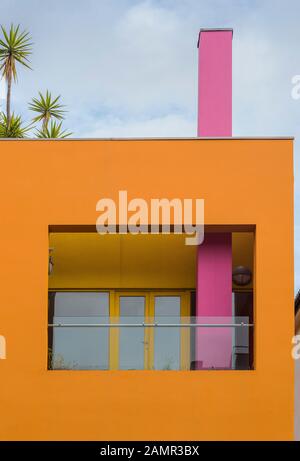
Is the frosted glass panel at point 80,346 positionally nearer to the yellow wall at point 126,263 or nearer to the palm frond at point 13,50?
the yellow wall at point 126,263

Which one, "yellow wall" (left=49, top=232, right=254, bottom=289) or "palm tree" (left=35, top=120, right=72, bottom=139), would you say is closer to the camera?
"yellow wall" (left=49, top=232, right=254, bottom=289)

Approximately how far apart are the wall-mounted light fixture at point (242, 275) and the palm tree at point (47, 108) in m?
16.6

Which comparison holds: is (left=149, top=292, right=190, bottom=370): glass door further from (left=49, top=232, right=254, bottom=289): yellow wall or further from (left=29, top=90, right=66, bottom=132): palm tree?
(left=29, top=90, right=66, bottom=132): palm tree

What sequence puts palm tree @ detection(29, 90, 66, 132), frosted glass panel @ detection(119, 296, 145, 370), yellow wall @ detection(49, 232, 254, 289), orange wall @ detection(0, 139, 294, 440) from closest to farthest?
1. orange wall @ detection(0, 139, 294, 440)
2. frosted glass panel @ detection(119, 296, 145, 370)
3. yellow wall @ detection(49, 232, 254, 289)
4. palm tree @ detection(29, 90, 66, 132)

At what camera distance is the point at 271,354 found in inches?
482

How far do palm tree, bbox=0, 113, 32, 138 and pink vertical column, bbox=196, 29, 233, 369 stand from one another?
15061mm

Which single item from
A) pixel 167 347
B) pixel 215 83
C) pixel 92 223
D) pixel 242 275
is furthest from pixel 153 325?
pixel 215 83

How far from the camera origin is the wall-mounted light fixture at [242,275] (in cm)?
1441

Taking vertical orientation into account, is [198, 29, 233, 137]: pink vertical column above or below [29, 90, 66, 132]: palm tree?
below

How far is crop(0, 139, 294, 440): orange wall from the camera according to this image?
12.2 metres

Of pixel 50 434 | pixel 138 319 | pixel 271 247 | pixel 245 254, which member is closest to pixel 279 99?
pixel 245 254

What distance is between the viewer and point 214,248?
1321 cm

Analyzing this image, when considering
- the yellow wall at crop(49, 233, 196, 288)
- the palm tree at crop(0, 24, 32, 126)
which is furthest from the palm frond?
the yellow wall at crop(49, 233, 196, 288)

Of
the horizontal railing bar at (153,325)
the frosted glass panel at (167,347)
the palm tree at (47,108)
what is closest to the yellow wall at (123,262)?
the horizontal railing bar at (153,325)
